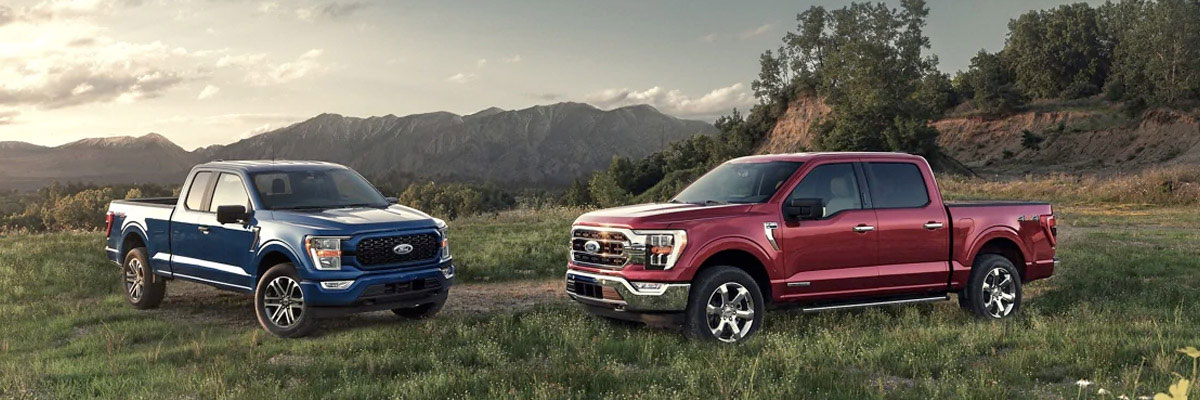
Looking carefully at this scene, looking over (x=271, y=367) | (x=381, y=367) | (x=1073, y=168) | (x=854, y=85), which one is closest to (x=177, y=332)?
(x=271, y=367)

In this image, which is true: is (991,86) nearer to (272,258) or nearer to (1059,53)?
(1059,53)

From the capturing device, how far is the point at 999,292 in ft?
34.7

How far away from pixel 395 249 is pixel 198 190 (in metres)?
3.29

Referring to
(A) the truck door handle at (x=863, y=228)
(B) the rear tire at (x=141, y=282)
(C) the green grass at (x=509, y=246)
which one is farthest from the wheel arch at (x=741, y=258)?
(B) the rear tire at (x=141, y=282)

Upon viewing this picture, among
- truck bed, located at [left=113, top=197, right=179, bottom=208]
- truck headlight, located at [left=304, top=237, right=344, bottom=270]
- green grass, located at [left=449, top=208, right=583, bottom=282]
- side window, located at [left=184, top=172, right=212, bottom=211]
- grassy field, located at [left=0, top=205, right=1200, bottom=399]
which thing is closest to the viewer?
grassy field, located at [left=0, top=205, right=1200, bottom=399]

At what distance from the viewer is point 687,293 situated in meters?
8.45

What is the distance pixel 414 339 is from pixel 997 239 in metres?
6.89

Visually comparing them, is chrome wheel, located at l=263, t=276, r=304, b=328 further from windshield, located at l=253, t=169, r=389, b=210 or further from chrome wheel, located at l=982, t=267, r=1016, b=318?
chrome wheel, located at l=982, t=267, r=1016, b=318

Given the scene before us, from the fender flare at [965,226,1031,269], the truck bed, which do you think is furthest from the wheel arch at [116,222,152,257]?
the fender flare at [965,226,1031,269]

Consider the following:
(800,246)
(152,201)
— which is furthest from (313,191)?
(800,246)

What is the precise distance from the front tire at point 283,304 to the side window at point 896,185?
6146mm

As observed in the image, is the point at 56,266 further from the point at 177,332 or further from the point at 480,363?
the point at 480,363

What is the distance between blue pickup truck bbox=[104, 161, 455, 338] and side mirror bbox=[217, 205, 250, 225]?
11mm

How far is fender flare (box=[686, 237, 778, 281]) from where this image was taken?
8.44 m
